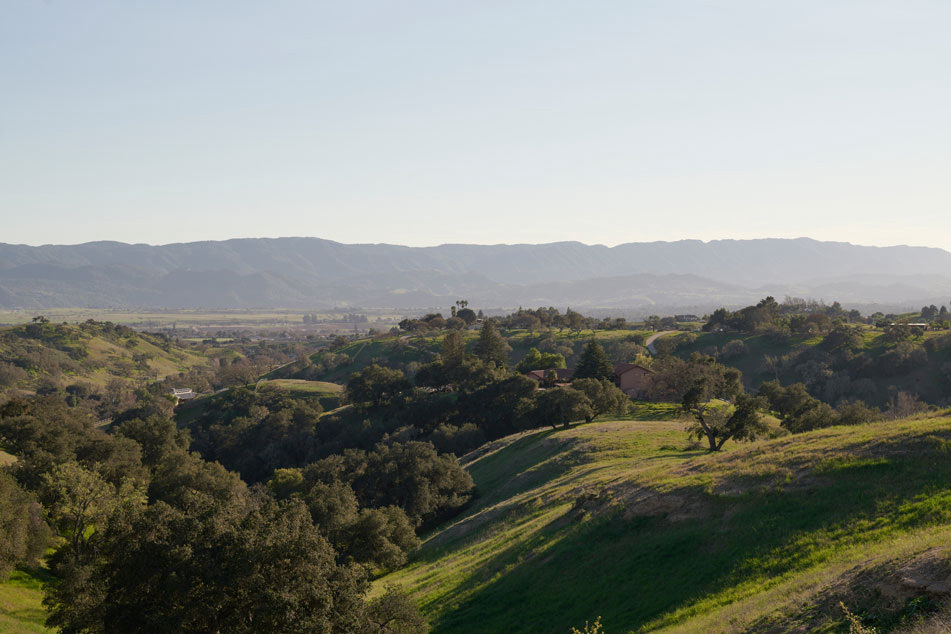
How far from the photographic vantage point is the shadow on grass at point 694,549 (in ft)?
73.0

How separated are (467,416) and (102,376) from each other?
495ft

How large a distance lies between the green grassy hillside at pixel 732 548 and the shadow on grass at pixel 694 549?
0.25 ft

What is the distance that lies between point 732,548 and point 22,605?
4035cm

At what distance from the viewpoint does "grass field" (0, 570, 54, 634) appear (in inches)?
1310

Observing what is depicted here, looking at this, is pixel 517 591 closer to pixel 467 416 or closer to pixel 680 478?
pixel 680 478

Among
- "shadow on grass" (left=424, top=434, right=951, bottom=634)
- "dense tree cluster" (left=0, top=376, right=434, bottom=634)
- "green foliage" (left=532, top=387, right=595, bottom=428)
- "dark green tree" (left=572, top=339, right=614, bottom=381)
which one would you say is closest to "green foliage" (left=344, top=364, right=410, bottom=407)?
"dense tree cluster" (left=0, top=376, right=434, bottom=634)

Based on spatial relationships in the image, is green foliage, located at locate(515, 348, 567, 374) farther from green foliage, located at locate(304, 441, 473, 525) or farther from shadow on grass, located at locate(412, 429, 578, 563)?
green foliage, located at locate(304, 441, 473, 525)

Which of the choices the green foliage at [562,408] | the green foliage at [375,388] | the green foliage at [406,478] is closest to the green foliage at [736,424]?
the green foliage at [562,408]

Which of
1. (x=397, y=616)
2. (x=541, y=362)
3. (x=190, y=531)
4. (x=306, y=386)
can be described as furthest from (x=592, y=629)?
(x=306, y=386)

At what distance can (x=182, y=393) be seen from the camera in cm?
16238

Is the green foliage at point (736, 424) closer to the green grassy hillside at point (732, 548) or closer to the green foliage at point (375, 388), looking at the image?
the green grassy hillside at point (732, 548)

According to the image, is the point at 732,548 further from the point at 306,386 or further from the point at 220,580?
the point at 306,386

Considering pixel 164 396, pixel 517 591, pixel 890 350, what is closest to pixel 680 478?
pixel 517 591

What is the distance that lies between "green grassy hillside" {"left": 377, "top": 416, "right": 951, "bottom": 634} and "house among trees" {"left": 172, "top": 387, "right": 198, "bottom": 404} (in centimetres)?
12555
